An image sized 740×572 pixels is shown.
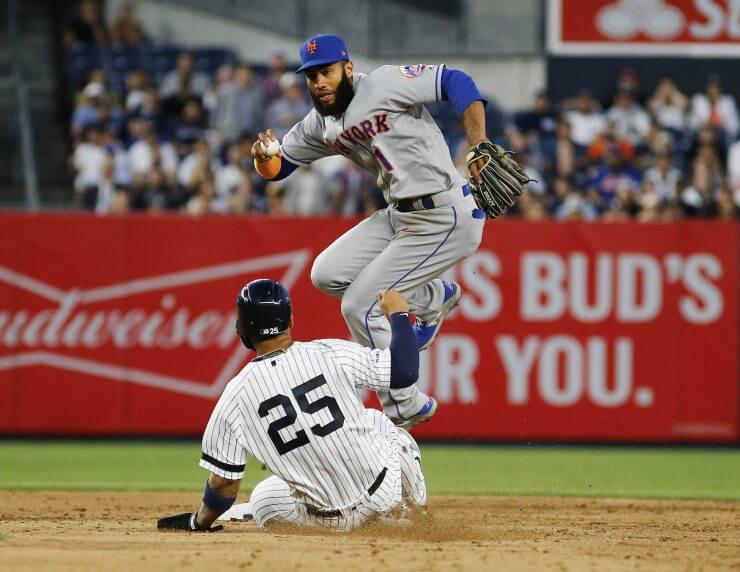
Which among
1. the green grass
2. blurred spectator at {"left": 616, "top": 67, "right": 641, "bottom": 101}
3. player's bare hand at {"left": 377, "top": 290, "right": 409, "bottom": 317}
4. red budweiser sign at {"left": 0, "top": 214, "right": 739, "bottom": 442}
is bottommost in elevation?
the green grass

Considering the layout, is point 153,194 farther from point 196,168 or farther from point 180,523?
point 180,523

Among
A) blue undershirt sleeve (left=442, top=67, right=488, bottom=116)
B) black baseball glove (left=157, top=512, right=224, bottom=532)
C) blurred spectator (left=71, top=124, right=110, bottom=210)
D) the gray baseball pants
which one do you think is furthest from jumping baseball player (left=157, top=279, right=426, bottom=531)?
blurred spectator (left=71, top=124, right=110, bottom=210)

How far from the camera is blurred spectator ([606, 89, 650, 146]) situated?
14.9m

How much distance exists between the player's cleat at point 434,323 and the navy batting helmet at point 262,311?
965mm

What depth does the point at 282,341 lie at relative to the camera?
6.09 m

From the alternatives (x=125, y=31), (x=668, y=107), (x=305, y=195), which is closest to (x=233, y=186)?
(x=305, y=195)

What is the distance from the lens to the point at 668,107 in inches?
601

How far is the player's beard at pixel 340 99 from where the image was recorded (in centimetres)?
650

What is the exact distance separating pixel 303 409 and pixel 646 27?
484 inches

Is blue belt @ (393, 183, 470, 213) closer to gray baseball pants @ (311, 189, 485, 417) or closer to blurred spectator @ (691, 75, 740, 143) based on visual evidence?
gray baseball pants @ (311, 189, 485, 417)

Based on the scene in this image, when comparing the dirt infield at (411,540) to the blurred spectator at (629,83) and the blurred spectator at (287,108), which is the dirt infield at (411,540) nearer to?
the blurred spectator at (287,108)

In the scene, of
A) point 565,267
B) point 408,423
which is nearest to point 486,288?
point 565,267

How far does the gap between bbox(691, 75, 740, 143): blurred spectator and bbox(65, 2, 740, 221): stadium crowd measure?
2 cm

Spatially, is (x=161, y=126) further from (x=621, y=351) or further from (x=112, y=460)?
(x=621, y=351)
